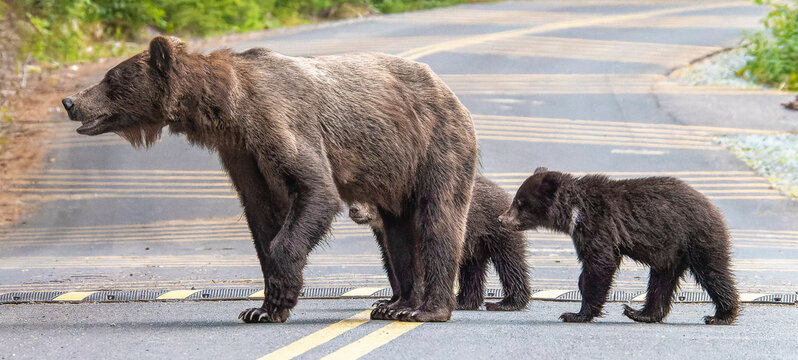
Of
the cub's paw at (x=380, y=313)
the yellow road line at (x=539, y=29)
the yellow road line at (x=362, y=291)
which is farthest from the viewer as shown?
the yellow road line at (x=539, y=29)

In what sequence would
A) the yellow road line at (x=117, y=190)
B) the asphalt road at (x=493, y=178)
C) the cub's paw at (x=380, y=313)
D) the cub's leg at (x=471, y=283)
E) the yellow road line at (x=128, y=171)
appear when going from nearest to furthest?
the asphalt road at (x=493, y=178) < the cub's paw at (x=380, y=313) < the cub's leg at (x=471, y=283) < the yellow road line at (x=117, y=190) < the yellow road line at (x=128, y=171)


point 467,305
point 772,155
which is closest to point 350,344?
point 467,305

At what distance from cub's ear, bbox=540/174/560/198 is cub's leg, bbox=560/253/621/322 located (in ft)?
2.36

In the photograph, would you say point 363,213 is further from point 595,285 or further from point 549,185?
point 595,285

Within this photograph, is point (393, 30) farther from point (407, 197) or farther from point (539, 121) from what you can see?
point (407, 197)

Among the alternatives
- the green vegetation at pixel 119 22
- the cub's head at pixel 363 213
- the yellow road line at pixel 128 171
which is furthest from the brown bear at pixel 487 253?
the green vegetation at pixel 119 22

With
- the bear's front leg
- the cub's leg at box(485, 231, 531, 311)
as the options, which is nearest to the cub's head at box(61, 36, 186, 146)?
the bear's front leg

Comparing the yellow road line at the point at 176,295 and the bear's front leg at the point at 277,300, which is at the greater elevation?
the bear's front leg at the point at 277,300

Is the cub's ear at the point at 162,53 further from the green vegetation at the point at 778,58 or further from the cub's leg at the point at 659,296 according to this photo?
the green vegetation at the point at 778,58

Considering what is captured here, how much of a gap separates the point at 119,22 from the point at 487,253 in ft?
56.9

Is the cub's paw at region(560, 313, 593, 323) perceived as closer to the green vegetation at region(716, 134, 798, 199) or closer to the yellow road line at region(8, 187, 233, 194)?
the green vegetation at region(716, 134, 798, 199)

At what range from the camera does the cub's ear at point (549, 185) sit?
28.6 feet

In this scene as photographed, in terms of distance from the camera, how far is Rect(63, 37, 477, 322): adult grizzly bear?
7.44 metres

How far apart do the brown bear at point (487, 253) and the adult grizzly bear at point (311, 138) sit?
100 centimetres
